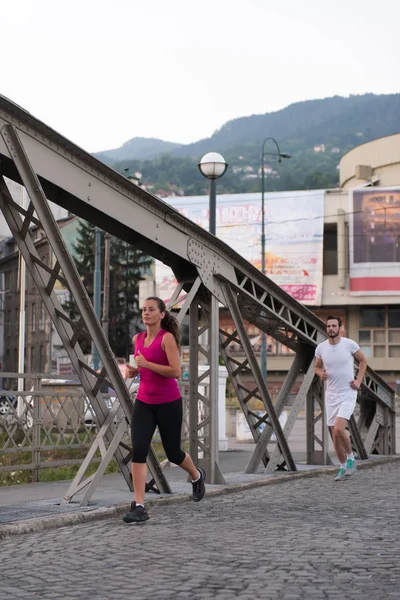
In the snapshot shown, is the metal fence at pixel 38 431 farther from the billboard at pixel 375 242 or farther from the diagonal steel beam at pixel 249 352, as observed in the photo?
the billboard at pixel 375 242

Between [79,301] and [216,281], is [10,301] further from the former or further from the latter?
[79,301]

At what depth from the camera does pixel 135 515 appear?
24.3 ft

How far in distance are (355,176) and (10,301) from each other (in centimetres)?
4192

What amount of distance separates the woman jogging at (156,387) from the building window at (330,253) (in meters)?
55.6

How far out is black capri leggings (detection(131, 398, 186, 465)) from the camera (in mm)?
7840

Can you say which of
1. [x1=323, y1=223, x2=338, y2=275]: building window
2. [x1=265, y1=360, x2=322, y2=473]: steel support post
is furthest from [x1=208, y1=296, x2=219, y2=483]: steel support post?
[x1=323, y1=223, x2=338, y2=275]: building window

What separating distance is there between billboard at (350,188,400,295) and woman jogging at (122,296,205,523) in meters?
51.3

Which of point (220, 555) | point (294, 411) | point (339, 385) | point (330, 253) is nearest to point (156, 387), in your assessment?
point (220, 555)

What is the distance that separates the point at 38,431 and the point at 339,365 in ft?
12.0

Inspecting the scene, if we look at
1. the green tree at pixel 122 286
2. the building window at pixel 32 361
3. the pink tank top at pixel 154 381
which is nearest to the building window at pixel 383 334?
the building window at pixel 32 361

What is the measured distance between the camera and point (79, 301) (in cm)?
826

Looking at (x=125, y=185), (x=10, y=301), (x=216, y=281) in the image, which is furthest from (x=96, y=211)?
(x=10, y=301)

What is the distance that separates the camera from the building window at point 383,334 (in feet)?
199

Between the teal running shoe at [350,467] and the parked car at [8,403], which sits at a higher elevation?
the parked car at [8,403]
